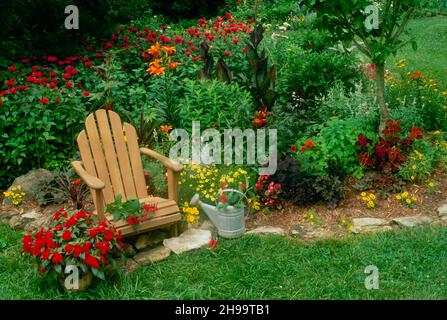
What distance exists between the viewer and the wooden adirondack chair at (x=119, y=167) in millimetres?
4262

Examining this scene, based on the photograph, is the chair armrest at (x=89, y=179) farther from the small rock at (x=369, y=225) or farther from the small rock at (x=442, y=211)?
the small rock at (x=442, y=211)

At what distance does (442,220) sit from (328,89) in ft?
7.98

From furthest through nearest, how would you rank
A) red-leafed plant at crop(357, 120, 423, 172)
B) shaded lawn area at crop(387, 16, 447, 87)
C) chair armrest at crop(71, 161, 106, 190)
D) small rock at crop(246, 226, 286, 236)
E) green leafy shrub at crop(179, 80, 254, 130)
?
shaded lawn area at crop(387, 16, 447, 87) < green leafy shrub at crop(179, 80, 254, 130) < red-leafed plant at crop(357, 120, 423, 172) < small rock at crop(246, 226, 286, 236) < chair armrest at crop(71, 161, 106, 190)

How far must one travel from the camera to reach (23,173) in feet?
17.9

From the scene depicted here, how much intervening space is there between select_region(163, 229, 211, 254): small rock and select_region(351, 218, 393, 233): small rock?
4.04 ft

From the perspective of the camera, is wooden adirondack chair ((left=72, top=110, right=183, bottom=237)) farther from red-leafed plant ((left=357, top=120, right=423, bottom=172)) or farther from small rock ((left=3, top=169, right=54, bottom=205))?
red-leafed plant ((left=357, top=120, right=423, bottom=172))

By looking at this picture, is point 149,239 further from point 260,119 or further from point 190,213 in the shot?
point 260,119

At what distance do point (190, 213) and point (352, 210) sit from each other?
143 centimetres

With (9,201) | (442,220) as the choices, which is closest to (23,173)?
(9,201)

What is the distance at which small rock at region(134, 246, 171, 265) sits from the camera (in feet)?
13.6

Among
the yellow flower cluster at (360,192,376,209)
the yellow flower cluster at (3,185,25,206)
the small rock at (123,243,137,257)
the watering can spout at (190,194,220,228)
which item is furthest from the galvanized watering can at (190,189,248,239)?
the yellow flower cluster at (3,185,25,206)

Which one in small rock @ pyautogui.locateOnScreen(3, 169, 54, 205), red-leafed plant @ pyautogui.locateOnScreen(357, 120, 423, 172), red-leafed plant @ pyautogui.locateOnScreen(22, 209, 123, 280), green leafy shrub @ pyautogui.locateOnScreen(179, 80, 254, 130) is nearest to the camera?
red-leafed plant @ pyautogui.locateOnScreen(22, 209, 123, 280)

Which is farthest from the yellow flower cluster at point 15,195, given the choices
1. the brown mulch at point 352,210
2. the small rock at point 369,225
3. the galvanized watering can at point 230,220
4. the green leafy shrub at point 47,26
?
the small rock at point 369,225

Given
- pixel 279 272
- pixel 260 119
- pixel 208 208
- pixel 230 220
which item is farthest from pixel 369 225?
pixel 260 119
